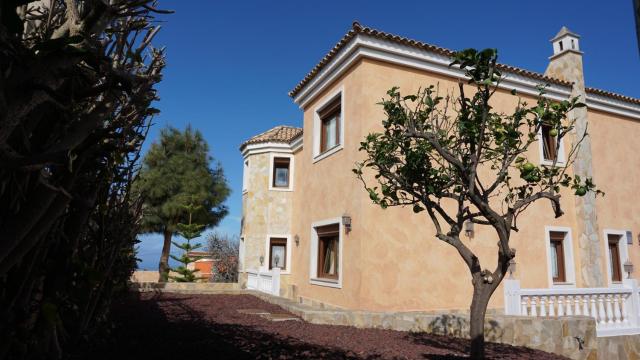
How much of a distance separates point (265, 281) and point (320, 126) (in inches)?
239

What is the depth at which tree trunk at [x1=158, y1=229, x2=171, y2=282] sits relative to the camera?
66.4ft

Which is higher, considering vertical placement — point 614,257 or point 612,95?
point 612,95

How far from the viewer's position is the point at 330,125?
13289 millimetres

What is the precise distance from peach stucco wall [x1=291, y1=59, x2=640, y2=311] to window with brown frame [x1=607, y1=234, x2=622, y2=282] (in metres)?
0.48

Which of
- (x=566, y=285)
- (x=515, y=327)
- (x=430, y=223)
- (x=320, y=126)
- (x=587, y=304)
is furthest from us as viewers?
(x=320, y=126)

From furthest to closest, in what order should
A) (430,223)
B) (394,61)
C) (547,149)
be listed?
(547,149) → (394,61) → (430,223)

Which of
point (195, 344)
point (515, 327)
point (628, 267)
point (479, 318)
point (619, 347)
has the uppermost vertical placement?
point (628, 267)

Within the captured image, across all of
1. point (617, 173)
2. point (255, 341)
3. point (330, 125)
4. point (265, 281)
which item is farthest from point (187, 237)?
point (617, 173)

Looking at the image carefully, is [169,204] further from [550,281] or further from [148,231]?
[550,281]

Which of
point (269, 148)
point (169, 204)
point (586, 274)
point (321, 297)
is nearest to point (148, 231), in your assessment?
point (169, 204)

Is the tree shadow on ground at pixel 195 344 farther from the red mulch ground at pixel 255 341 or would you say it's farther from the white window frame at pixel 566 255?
the white window frame at pixel 566 255

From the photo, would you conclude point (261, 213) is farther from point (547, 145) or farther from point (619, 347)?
point (619, 347)

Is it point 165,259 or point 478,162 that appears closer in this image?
point 478,162

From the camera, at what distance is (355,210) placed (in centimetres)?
1070
